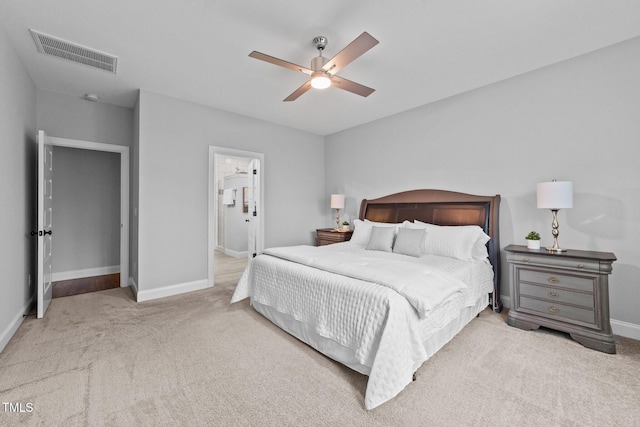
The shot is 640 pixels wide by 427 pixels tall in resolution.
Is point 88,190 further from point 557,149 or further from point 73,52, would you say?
point 557,149

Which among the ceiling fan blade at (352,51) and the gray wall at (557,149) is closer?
the ceiling fan blade at (352,51)

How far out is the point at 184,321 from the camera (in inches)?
114

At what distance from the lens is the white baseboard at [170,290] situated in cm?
353

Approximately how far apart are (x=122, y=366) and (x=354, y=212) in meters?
3.99

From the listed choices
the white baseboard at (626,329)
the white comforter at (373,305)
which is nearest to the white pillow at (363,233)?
the white comforter at (373,305)

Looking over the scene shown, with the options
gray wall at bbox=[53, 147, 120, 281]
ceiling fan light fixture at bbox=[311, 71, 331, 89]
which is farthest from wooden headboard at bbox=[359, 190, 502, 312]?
gray wall at bbox=[53, 147, 120, 281]

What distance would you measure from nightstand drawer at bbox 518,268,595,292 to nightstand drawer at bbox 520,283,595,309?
5 centimetres

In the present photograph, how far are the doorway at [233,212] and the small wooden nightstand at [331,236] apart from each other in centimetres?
108

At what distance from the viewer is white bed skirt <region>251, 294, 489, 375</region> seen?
6.59 ft

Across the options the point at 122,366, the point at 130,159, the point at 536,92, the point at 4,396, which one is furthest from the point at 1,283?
the point at 536,92

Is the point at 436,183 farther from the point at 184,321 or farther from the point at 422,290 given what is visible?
the point at 184,321

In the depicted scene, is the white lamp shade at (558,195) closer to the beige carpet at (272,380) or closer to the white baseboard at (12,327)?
the beige carpet at (272,380)

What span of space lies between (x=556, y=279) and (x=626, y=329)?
0.80 metres

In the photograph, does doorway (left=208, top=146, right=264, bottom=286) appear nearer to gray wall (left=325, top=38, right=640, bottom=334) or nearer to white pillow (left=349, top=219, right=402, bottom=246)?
white pillow (left=349, top=219, right=402, bottom=246)
